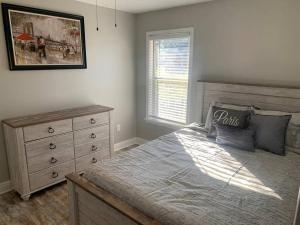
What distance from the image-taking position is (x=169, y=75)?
3.52 m

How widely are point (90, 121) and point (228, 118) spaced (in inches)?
66.3

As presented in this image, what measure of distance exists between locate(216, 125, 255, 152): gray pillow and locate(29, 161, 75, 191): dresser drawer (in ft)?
5.93

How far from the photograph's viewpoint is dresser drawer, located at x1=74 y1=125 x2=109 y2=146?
9.12 feet

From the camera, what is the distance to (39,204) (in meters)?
2.38

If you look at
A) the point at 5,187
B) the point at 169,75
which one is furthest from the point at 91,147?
the point at 169,75

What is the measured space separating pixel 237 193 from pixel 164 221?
1.76ft

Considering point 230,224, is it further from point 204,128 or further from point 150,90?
point 150,90

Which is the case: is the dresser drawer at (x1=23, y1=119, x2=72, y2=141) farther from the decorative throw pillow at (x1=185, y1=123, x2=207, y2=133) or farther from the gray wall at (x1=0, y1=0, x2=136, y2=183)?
the decorative throw pillow at (x1=185, y1=123, x2=207, y2=133)

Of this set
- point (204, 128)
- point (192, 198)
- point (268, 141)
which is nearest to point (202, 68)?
point (204, 128)

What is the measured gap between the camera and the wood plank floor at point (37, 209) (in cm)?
213

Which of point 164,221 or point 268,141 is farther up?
point 268,141

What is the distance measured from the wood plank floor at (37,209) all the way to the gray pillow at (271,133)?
79.5 inches

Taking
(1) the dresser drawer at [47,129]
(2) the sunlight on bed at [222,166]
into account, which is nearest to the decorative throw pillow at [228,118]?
(2) the sunlight on bed at [222,166]

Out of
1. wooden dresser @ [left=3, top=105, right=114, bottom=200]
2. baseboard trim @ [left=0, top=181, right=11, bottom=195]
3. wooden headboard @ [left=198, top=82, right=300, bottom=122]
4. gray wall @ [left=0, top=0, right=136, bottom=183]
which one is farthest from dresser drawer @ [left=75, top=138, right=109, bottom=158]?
wooden headboard @ [left=198, top=82, right=300, bottom=122]
